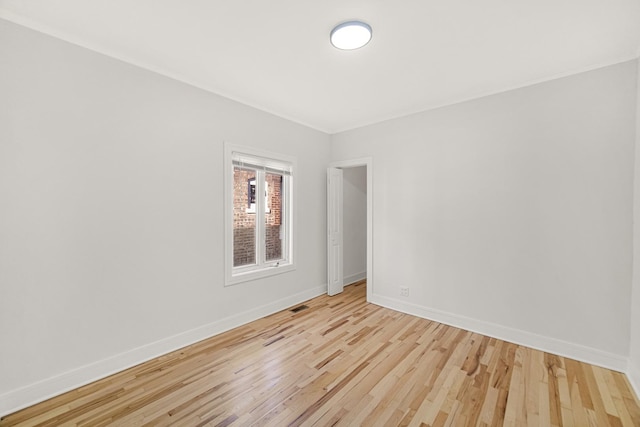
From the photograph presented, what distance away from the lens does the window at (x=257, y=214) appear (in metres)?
3.13

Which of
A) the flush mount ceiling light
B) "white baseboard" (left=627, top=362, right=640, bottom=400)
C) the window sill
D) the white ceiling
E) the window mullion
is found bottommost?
"white baseboard" (left=627, top=362, right=640, bottom=400)

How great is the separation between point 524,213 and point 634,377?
151 cm

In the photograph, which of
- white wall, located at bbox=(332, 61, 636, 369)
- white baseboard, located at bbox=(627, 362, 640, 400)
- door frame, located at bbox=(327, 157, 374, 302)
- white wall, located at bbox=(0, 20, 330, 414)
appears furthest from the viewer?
door frame, located at bbox=(327, 157, 374, 302)

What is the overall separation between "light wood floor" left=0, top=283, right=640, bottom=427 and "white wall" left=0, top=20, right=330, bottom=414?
283 millimetres

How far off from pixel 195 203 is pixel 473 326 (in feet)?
11.3

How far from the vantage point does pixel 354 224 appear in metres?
5.06

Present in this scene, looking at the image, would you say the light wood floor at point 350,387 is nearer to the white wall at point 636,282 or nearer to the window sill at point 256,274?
the white wall at point 636,282

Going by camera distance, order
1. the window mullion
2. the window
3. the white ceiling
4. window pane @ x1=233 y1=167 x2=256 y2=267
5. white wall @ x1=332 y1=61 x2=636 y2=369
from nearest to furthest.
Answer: the white ceiling < white wall @ x1=332 y1=61 x2=636 y2=369 < the window < window pane @ x1=233 y1=167 x2=256 y2=267 < the window mullion

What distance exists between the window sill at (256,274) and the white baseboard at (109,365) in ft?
1.32

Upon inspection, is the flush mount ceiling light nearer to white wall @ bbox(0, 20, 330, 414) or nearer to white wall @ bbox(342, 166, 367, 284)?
white wall @ bbox(0, 20, 330, 414)

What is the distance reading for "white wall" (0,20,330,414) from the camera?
1.88 metres

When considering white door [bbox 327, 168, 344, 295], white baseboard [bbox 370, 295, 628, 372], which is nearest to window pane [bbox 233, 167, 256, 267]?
white door [bbox 327, 168, 344, 295]

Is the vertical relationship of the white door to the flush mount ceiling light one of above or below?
below

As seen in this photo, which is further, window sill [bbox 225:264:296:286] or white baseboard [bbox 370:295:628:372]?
window sill [bbox 225:264:296:286]
